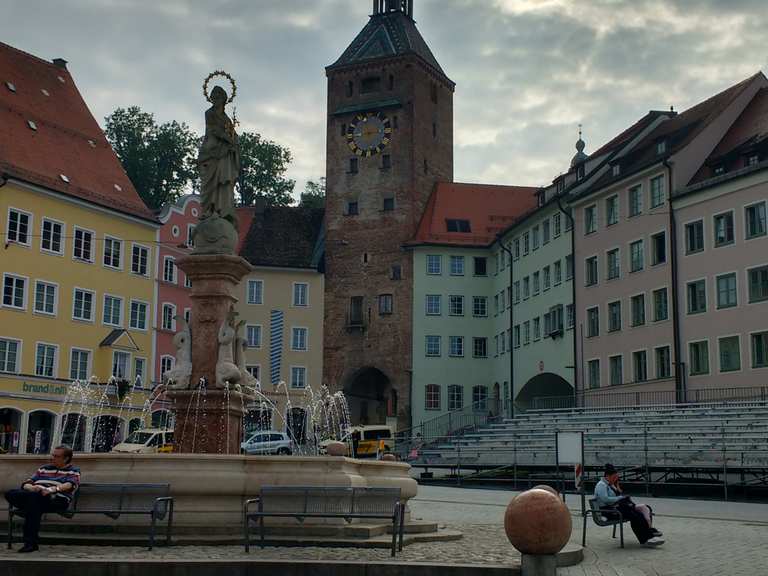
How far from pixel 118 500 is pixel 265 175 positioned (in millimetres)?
68144

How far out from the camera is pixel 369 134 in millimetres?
74438

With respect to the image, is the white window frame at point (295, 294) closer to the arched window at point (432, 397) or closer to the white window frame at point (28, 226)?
the arched window at point (432, 397)

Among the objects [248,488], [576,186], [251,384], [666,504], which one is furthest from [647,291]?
[248,488]

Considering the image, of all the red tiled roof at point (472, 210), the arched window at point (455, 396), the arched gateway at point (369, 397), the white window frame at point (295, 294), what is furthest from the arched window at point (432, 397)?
the white window frame at point (295, 294)

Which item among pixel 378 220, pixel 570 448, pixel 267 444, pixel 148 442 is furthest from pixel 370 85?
pixel 570 448

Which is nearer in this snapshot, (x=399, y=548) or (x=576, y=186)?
(x=399, y=548)

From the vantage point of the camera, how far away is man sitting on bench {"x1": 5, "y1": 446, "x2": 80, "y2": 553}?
1329 cm

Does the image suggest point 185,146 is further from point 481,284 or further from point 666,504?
point 666,504

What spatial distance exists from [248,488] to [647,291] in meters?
37.9

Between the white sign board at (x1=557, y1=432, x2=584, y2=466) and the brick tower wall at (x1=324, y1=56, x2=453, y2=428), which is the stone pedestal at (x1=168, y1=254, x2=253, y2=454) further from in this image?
the brick tower wall at (x1=324, y1=56, x2=453, y2=428)

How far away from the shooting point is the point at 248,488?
14.8 metres

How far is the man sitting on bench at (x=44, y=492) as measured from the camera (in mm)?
13289

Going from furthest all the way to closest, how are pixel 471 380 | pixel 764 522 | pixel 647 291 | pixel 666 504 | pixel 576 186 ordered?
pixel 471 380, pixel 576 186, pixel 647 291, pixel 666 504, pixel 764 522

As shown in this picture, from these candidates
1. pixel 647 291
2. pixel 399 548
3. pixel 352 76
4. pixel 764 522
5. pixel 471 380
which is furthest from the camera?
pixel 352 76
